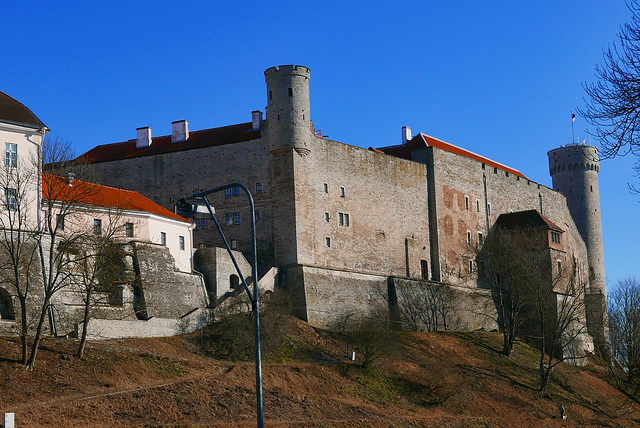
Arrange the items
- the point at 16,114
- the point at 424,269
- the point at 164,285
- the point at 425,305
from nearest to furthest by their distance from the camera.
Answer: the point at 16,114, the point at 164,285, the point at 425,305, the point at 424,269

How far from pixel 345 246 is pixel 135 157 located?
15.5 m

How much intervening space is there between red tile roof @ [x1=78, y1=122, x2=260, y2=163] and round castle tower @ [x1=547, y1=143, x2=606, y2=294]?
3991 centimetres

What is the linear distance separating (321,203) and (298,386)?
18.4m

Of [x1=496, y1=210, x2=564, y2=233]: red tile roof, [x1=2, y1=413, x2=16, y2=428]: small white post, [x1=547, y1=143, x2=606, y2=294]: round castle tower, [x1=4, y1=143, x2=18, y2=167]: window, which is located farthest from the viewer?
[x1=547, y1=143, x2=606, y2=294]: round castle tower

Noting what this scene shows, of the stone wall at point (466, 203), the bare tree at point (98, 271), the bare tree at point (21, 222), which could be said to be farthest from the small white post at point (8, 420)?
the stone wall at point (466, 203)

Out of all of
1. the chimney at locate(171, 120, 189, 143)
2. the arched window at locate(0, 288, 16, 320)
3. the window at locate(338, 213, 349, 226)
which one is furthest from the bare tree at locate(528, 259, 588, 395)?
the arched window at locate(0, 288, 16, 320)

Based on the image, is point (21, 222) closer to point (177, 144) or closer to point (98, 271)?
point (98, 271)

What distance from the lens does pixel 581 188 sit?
8944 centimetres

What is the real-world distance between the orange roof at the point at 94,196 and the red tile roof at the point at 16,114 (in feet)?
8.75

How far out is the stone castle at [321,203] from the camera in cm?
5731

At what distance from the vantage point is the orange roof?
146ft

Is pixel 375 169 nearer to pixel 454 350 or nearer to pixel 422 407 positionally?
pixel 454 350

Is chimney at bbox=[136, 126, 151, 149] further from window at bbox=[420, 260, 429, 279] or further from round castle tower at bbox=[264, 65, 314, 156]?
window at bbox=[420, 260, 429, 279]

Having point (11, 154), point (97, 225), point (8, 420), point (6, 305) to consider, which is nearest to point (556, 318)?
point (97, 225)
